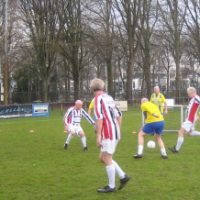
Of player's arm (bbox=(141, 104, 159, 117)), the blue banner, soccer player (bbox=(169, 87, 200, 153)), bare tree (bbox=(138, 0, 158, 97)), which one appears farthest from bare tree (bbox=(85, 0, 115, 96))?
player's arm (bbox=(141, 104, 159, 117))

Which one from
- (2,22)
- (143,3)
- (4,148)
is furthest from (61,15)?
(4,148)

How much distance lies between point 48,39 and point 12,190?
3692 cm

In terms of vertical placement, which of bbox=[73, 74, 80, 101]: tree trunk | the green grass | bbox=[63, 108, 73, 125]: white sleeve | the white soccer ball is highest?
bbox=[73, 74, 80, 101]: tree trunk

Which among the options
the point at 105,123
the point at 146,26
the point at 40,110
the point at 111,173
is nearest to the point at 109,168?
the point at 111,173

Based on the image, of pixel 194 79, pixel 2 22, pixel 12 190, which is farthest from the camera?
pixel 194 79

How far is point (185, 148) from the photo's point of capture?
15445 millimetres

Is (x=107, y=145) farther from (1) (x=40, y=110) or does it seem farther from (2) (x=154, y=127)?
(1) (x=40, y=110)

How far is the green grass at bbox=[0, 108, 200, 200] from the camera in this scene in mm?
8781

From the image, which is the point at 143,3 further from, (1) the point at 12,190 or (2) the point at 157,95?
(1) the point at 12,190

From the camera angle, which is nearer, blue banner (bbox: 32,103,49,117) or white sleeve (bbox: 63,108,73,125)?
white sleeve (bbox: 63,108,73,125)

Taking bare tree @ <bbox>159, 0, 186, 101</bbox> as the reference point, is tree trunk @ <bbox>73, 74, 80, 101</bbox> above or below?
below

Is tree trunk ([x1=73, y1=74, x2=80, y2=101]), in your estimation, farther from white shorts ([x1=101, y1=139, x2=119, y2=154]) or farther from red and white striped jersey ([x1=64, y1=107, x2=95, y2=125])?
white shorts ([x1=101, y1=139, x2=119, y2=154])

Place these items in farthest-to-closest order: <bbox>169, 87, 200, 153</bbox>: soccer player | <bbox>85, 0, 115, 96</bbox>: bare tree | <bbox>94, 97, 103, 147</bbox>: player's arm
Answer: <bbox>85, 0, 115, 96</bbox>: bare tree, <bbox>169, 87, 200, 153</bbox>: soccer player, <bbox>94, 97, 103, 147</bbox>: player's arm

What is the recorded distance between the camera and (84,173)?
11.0 metres
